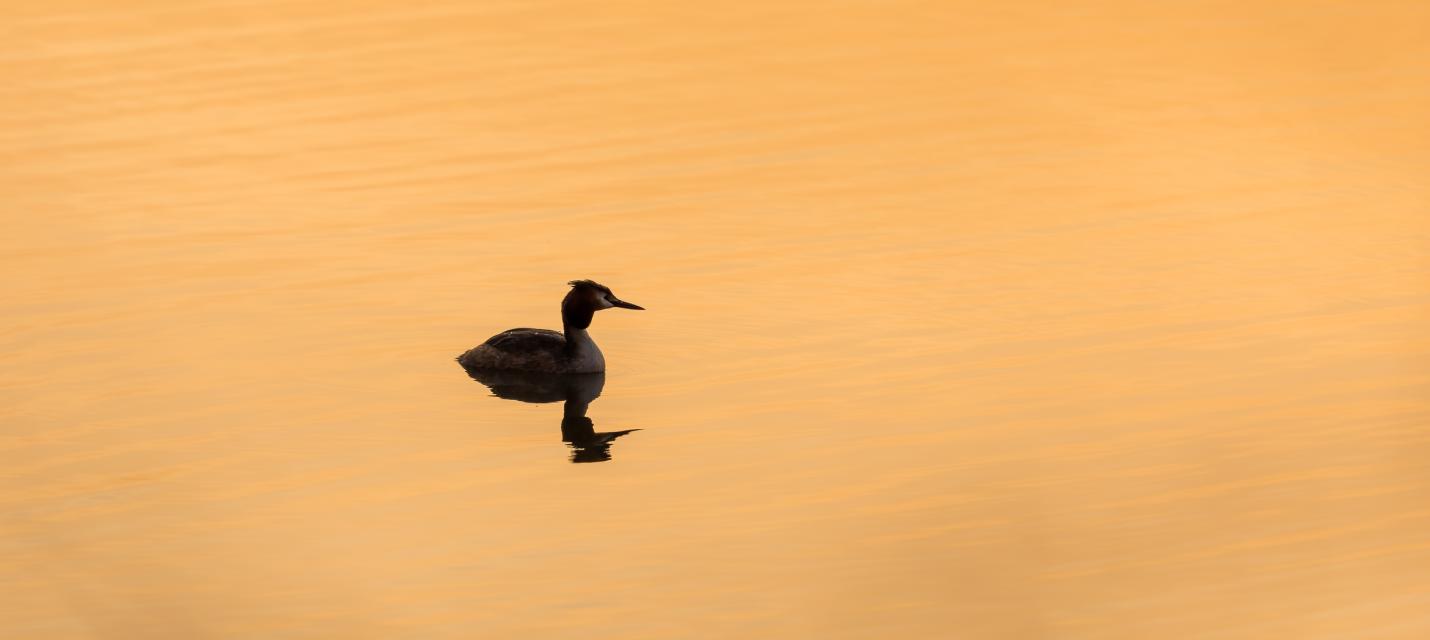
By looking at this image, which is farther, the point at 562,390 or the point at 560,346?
the point at 560,346

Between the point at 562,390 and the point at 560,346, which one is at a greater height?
the point at 560,346

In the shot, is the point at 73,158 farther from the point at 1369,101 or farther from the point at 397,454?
the point at 1369,101

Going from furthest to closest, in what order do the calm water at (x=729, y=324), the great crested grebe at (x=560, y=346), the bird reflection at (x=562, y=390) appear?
the great crested grebe at (x=560, y=346)
the bird reflection at (x=562, y=390)
the calm water at (x=729, y=324)

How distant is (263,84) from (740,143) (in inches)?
277

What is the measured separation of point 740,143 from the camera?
2766 cm

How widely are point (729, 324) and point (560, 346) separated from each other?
4.68 feet

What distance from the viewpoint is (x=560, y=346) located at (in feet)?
67.2

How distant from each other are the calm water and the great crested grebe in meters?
0.41

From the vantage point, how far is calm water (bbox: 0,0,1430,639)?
14.6 meters

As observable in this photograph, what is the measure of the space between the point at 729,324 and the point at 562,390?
1661 millimetres

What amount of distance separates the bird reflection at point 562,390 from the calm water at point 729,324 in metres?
0.12

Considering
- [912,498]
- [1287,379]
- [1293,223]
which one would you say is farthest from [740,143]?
[912,498]

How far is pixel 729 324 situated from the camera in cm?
2083

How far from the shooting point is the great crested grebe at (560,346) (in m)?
20.2
